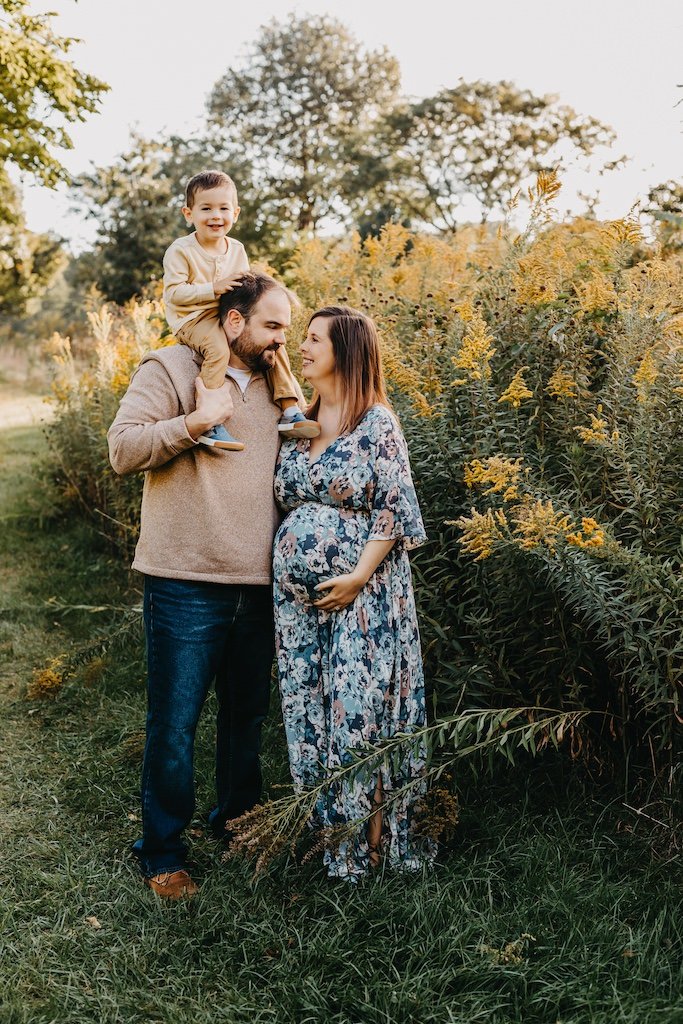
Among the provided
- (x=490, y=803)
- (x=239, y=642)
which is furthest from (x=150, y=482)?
(x=490, y=803)

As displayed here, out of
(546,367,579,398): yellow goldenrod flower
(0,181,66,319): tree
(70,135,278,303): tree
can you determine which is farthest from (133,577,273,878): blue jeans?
(0,181,66,319): tree

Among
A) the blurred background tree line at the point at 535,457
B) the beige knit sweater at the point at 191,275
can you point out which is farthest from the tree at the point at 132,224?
the beige knit sweater at the point at 191,275

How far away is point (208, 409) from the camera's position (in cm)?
284

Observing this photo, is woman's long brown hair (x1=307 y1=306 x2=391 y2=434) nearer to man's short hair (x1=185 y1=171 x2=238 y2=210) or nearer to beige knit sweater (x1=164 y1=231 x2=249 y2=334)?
beige knit sweater (x1=164 y1=231 x2=249 y2=334)

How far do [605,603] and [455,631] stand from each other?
30.9 inches

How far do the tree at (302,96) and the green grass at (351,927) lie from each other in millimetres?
32830

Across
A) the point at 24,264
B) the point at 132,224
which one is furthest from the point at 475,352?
the point at 24,264

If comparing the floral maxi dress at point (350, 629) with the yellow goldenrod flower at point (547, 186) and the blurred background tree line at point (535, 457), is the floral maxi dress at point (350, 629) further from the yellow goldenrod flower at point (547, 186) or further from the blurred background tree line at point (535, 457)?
the yellow goldenrod flower at point (547, 186)

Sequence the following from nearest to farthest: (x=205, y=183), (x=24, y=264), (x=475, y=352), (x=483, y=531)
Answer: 1. (x=483, y=531)
2. (x=475, y=352)
3. (x=205, y=183)
4. (x=24, y=264)

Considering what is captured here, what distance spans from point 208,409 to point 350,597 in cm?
76

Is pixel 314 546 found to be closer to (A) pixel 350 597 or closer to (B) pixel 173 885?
(A) pixel 350 597

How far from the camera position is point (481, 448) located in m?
3.40

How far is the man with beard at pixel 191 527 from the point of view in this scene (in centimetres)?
290

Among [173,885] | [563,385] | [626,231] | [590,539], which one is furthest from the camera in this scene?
[626,231]
